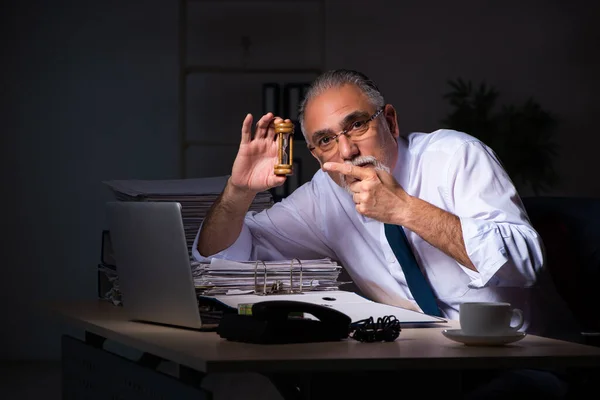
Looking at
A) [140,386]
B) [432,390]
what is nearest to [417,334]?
[432,390]

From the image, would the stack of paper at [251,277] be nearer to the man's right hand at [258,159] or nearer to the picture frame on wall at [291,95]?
the man's right hand at [258,159]

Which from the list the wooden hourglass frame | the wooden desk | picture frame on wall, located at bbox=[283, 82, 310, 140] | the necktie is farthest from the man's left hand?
picture frame on wall, located at bbox=[283, 82, 310, 140]

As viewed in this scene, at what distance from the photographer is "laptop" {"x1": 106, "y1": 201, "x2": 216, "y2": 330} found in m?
1.47

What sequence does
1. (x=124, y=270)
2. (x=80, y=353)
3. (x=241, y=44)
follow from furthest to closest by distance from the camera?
1. (x=241, y=44)
2. (x=80, y=353)
3. (x=124, y=270)

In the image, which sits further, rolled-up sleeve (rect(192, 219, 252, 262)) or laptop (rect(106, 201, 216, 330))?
rolled-up sleeve (rect(192, 219, 252, 262))

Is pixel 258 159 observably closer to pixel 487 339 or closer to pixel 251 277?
pixel 251 277

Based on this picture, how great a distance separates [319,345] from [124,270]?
54 cm

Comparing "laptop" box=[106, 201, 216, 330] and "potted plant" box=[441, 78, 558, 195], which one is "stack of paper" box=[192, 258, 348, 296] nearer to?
"laptop" box=[106, 201, 216, 330]

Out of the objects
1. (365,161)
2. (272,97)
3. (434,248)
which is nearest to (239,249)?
(365,161)

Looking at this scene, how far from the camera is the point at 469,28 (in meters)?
5.47

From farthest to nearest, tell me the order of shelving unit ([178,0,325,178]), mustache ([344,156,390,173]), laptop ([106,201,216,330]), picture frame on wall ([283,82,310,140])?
shelving unit ([178,0,325,178]) < picture frame on wall ([283,82,310,140]) < mustache ([344,156,390,173]) < laptop ([106,201,216,330])

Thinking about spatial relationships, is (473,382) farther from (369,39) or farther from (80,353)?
(369,39)

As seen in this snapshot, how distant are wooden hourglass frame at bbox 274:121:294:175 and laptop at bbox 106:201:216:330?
34 cm

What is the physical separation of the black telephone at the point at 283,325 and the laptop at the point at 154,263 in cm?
13
